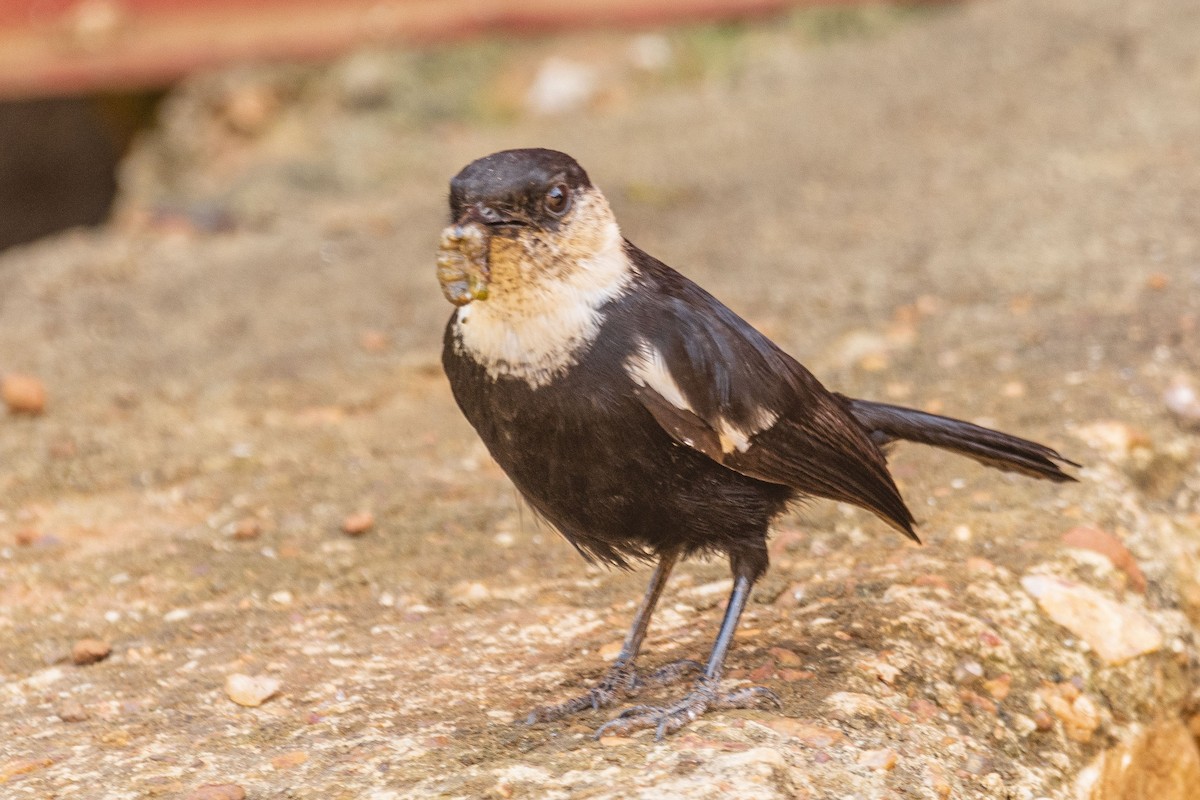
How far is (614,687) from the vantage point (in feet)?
9.31

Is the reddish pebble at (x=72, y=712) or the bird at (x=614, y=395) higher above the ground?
the bird at (x=614, y=395)

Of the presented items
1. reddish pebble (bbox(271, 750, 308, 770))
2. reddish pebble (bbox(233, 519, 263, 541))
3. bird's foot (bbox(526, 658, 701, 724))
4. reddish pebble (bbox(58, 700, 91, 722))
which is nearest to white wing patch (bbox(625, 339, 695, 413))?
bird's foot (bbox(526, 658, 701, 724))

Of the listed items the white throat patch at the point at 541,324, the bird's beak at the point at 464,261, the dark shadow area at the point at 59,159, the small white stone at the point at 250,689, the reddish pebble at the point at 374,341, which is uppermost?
the dark shadow area at the point at 59,159

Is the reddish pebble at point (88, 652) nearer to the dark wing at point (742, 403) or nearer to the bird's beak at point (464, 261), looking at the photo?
the bird's beak at point (464, 261)

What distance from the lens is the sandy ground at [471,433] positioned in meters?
2.82

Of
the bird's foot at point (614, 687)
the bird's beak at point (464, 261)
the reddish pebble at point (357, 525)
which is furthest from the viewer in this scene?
the reddish pebble at point (357, 525)

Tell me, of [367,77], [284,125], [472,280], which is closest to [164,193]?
[284,125]

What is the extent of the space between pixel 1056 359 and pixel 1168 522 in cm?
83

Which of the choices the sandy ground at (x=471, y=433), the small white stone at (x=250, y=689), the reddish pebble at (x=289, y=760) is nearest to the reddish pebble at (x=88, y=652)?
the sandy ground at (x=471, y=433)

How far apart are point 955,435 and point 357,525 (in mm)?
1557

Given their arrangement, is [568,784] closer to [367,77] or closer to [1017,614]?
[1017,614]

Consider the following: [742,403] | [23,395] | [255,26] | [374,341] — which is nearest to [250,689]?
[742,403]

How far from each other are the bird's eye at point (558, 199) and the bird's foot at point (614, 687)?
0.91 metres

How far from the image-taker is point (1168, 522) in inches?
141
